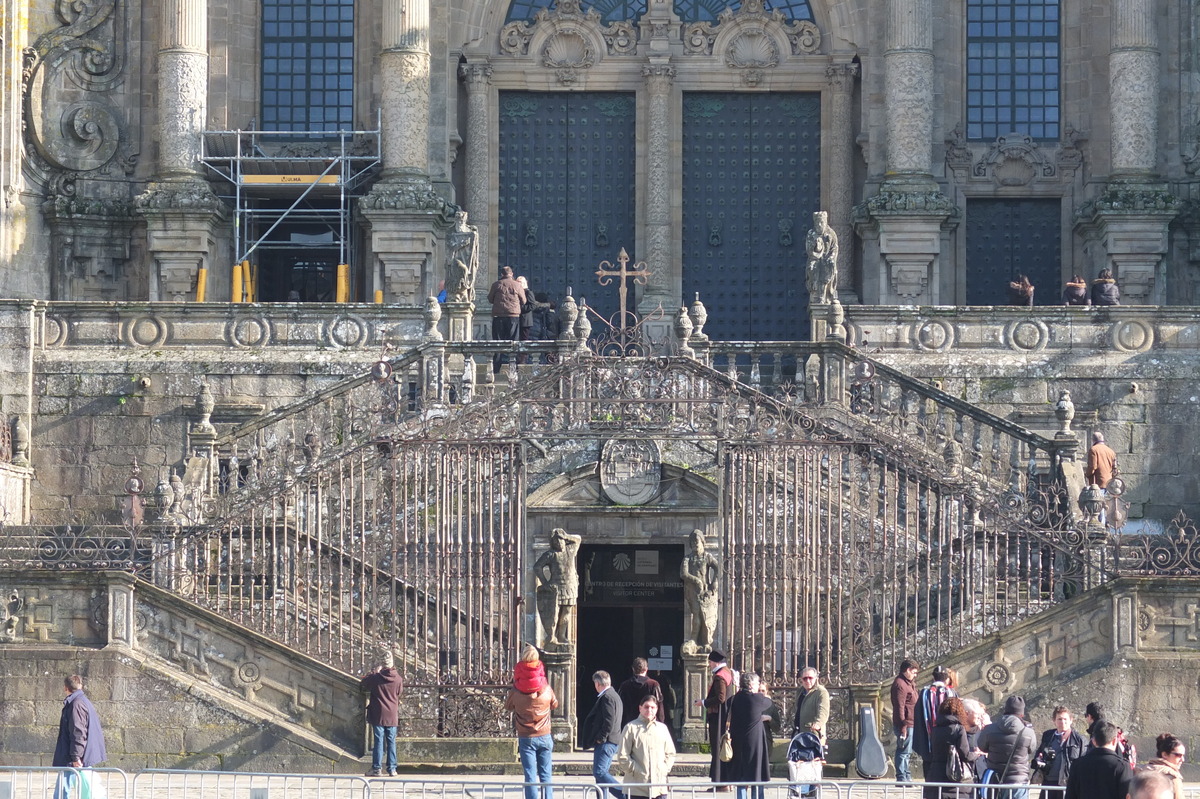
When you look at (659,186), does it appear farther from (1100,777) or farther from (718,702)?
(1100,777)

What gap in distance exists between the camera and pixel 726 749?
2217cm

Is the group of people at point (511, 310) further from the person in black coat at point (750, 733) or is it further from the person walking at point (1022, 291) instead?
the person in black coat at point (750, 733)

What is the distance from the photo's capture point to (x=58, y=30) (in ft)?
129

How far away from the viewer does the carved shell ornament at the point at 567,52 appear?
40.2 meters

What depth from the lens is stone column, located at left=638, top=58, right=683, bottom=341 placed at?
130 ft

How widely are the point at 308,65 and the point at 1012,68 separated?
1142 cm

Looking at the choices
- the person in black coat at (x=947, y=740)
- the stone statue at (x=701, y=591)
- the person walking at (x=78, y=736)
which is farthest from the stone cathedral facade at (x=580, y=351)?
the person in black coat at (x=947, y=740)

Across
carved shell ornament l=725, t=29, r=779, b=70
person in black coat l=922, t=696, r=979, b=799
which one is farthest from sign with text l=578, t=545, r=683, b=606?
carved shell ornament l=725, t=29, r=779, b=70

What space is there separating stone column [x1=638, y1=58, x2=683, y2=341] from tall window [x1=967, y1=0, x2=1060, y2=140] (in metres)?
4.91

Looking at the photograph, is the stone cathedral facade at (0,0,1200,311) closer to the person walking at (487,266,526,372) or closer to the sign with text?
the person walking at (487,266,526,372)

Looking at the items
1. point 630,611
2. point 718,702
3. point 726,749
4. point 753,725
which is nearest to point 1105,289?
point 630,611

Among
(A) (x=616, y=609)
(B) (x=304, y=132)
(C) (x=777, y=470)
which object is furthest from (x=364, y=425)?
(B) (x=304, y=132)

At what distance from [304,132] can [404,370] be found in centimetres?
945

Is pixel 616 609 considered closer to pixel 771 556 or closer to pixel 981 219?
pixel 771 556
